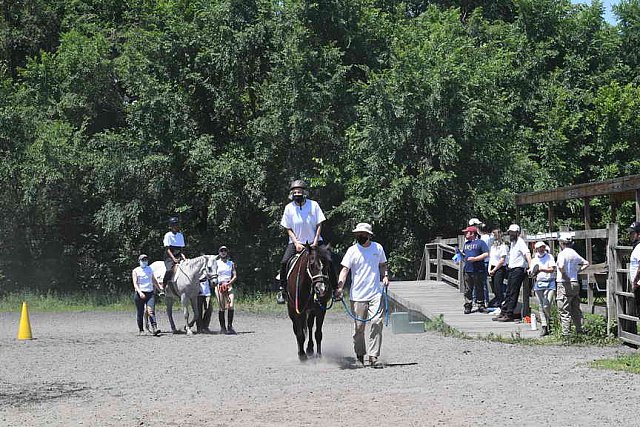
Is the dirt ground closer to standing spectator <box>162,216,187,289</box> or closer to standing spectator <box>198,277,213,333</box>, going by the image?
standing spectator <box>198,277,213,333</box>

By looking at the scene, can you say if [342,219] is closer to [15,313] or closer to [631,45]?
[15,313]

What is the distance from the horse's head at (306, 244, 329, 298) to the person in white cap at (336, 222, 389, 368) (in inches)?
8.9

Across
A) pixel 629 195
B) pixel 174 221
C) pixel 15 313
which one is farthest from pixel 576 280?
pixel 15 313

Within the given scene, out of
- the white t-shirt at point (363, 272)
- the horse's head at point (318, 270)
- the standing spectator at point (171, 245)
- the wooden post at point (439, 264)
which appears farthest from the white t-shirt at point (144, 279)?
the wooden post at point (439, 264)

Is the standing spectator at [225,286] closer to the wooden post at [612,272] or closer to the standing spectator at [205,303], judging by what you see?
the standing spectator at [205,303]

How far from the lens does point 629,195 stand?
1927 cm

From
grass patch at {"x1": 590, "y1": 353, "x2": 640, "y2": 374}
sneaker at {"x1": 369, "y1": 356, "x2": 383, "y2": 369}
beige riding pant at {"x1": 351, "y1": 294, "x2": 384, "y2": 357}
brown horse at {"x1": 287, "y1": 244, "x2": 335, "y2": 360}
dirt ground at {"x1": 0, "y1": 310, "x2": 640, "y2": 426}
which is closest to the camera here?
dirt ground at {"x1": 0, "y1": 310, "x2": 640, "y2": 426}

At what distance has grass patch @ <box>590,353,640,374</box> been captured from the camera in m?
12.2

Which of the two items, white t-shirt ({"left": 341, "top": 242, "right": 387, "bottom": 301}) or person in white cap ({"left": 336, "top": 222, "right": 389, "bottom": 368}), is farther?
white t-shirt ({"left": 341, "top": 242, "right": 387, "bottom": 301})

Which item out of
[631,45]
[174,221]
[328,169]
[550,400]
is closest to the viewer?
[550,400]

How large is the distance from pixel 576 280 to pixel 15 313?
22.8 meters

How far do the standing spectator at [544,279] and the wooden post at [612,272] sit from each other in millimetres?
958

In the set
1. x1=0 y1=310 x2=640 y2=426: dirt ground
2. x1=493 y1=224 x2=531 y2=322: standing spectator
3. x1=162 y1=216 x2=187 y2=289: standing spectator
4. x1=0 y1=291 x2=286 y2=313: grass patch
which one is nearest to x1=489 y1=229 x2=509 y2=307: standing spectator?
x1=493 y1=224 x2=531 y2=322: standing spectator

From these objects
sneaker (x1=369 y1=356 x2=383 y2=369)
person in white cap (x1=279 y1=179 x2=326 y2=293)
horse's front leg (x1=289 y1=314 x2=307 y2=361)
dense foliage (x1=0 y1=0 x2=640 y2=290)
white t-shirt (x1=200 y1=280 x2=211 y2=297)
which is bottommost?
sneaker (x1=369 y1=356 x2=383 y2=369)
